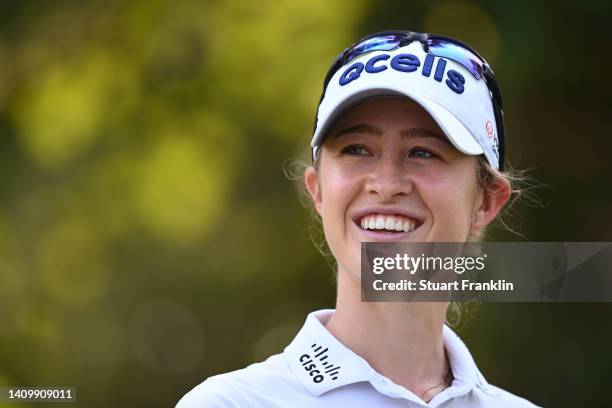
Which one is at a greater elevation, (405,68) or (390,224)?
(405,68)

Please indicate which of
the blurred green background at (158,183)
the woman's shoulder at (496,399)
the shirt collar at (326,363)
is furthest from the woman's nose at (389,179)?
the blurred green background at (158,183)

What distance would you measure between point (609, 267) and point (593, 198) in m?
2.18

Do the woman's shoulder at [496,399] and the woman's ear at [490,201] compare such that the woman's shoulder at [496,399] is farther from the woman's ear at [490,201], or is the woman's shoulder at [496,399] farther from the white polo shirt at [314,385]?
the woman's ear at [490,201]

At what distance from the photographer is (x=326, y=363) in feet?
6.63

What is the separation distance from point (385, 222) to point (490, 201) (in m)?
0.34

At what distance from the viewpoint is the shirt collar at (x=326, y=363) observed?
6.54 feet

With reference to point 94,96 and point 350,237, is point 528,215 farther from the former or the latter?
point 350,237

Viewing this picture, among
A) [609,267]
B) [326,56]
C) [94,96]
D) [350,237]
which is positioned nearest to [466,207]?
[350,237]

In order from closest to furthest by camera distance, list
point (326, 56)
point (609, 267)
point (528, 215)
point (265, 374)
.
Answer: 1. point (265, 374)
2. point (609, 267)
3. point (528, 215)
4. point (326, 56)

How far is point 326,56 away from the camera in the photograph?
19.0 feet

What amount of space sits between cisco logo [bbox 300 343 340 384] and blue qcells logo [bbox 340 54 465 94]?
54 centimetres

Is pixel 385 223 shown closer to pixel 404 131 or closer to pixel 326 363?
pixel 404 131

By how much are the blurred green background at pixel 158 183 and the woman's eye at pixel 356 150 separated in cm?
358

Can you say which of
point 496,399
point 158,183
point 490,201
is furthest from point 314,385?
point 158,183
